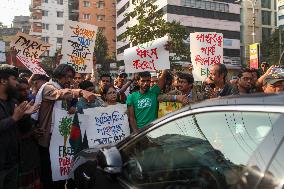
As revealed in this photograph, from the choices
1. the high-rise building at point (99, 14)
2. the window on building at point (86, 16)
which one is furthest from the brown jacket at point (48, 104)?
the window on building at point (86, 16)

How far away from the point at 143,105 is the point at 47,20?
7096cm

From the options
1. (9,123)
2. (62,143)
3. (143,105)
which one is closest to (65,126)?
(62,143)

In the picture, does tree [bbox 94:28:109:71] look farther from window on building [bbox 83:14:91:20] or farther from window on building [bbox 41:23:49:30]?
window on building [bbox 83:14:91:20]

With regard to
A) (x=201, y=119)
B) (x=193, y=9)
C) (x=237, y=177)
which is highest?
(x=193, y=9)

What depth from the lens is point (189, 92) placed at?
5.96 m

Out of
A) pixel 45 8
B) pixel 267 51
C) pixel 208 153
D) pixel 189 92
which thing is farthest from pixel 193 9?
pixel 208 153

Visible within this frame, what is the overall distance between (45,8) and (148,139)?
74.6m

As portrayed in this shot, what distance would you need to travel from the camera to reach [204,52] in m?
8.78

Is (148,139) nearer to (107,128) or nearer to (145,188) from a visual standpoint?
(145,188)

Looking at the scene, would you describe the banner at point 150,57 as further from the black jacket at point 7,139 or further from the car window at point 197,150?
the car window at point 197,150

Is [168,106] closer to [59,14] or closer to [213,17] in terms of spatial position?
[213,17]

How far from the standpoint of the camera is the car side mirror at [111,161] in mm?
2904

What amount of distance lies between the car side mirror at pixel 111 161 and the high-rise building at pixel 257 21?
6184 centimetres

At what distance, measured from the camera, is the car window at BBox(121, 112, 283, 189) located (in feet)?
7.16
